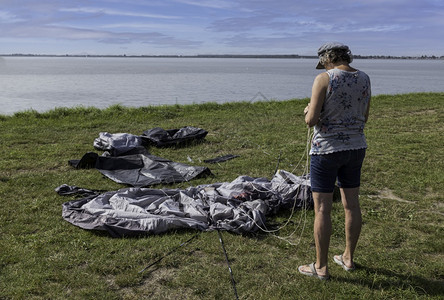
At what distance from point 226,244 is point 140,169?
3242mm

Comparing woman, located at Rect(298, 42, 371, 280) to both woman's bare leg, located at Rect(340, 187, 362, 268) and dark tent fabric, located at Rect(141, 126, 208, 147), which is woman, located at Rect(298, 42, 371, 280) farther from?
dark tent fabric, located at Rect(141, 126, 208, 147)

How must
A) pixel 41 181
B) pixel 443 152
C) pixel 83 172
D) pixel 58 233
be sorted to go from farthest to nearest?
pixel 443 152, pixel 83 172, pixel 41 181, pixel 58 233

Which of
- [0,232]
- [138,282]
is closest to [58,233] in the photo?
[0,232]

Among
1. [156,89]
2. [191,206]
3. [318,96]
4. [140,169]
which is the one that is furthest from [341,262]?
[156,89]

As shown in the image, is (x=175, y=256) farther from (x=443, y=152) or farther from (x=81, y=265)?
(x=443, y=152)

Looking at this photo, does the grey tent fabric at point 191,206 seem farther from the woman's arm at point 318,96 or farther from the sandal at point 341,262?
the woman's arm at point 318,96

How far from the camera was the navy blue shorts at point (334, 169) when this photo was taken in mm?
3340

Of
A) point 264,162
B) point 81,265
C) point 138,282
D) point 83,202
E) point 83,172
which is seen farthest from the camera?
point 264,162

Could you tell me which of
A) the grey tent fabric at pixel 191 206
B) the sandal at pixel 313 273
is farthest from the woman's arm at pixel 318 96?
the grey tent fabric at pixel 191 206

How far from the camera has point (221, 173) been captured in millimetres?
7016

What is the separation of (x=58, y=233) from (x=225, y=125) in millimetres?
7453

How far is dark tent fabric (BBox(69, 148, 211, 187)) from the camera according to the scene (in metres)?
6.61

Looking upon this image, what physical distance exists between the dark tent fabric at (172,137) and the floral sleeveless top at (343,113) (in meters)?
5.90

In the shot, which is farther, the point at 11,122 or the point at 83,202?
the point at 11,122
